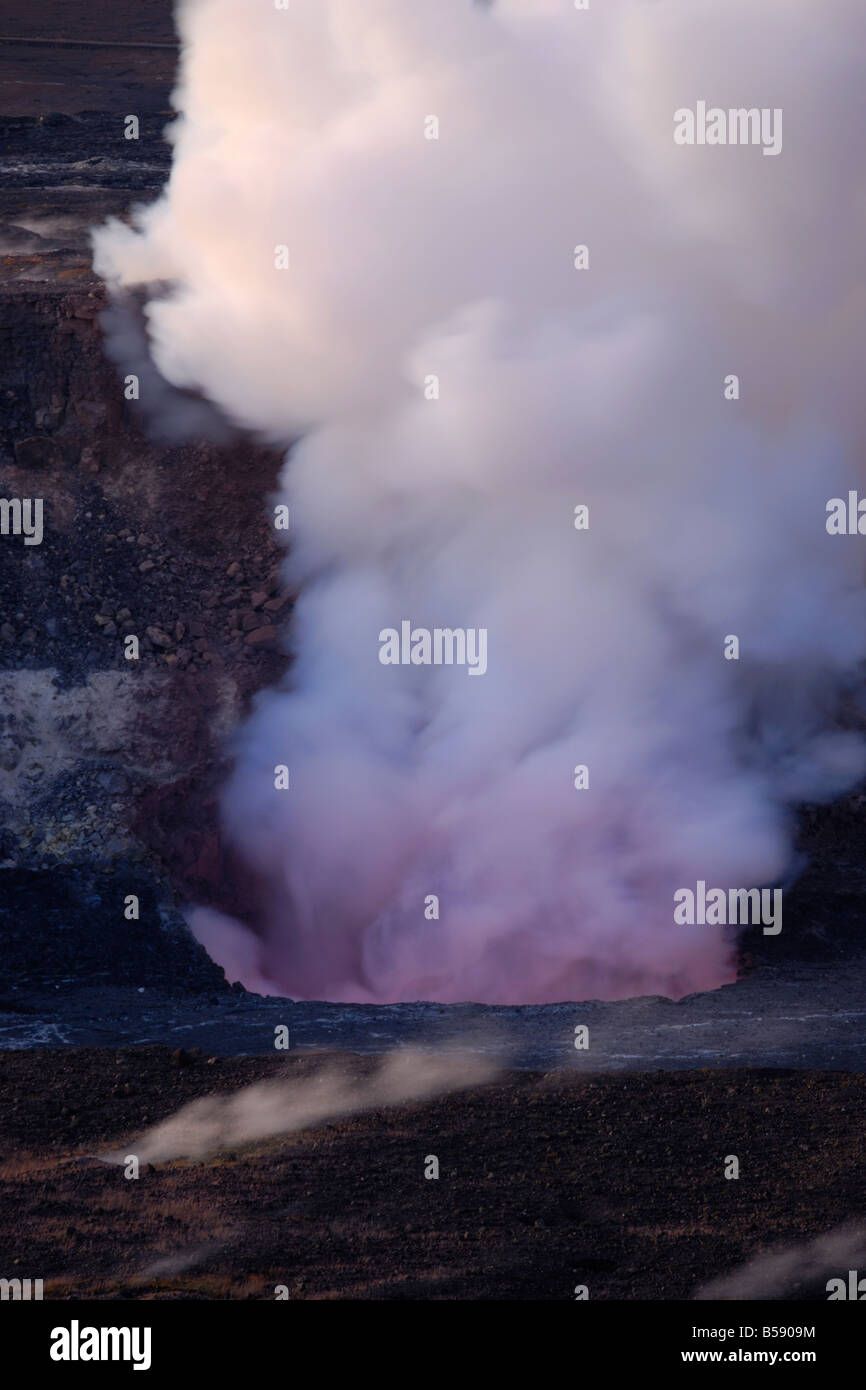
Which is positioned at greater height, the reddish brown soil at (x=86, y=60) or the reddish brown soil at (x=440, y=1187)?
the reddish brown soil at (x=86, y=60)

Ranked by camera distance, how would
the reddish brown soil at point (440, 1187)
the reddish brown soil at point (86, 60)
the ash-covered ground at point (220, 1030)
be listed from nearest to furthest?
the reddish brown soil at point (440, 1187), the ash-covered ground at point (220, 1030), the reddish brown soil at point (86, 60)

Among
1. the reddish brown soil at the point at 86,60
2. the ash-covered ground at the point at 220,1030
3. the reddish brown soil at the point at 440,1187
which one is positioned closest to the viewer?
the reddish brown soil at the point at 440,1187

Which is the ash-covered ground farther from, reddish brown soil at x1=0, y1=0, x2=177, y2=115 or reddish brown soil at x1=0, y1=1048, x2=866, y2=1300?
reddish brown soil at x1=0, y1=0, x2=177, y2=115

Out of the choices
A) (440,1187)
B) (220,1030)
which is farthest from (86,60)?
(440,1187)

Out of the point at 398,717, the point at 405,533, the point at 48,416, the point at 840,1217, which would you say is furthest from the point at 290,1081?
the point at 48,416

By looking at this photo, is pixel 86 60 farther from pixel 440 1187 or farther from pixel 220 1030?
pixel 440 1187

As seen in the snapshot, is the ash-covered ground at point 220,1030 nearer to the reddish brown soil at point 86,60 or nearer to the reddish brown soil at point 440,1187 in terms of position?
the reddish brown soil at point 440,1187

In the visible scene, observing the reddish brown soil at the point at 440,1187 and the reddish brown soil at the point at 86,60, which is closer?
the reddish brown soil at the point at 440,1187

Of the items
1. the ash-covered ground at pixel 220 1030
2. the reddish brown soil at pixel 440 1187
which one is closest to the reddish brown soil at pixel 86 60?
the ash-covered ground at pixel 220 1030
